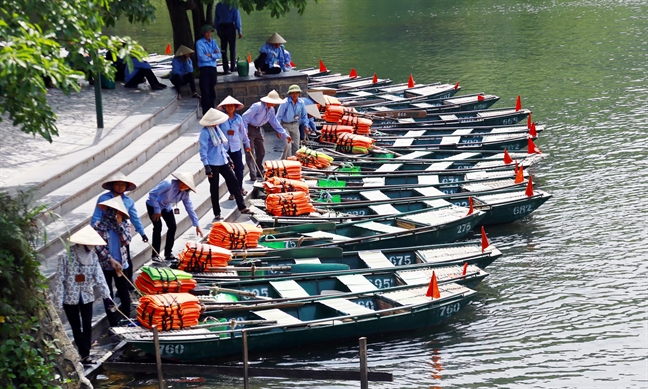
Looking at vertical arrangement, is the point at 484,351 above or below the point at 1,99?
below

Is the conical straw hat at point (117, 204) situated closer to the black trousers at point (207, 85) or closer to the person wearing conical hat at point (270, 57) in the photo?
the black trousers at point (207, 85)

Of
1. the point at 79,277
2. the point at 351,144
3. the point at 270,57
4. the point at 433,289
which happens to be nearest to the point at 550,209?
the point at 351,144

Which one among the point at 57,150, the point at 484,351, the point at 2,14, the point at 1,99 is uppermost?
the point at 2,14

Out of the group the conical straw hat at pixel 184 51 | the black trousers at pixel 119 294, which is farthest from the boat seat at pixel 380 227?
the conical straw hat at pixel 184 51

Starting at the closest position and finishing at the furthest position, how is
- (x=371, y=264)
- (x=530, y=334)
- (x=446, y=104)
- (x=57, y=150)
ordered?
(x=530, y=334)
(x=371, y=264)
(x=57, y=150)
(x=446, y=104)

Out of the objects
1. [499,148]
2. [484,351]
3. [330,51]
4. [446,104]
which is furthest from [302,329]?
[330,51]

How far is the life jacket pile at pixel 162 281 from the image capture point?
515 inches

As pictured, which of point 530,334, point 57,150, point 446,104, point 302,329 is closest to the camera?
point 302,329

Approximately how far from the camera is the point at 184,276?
13469 millimetres

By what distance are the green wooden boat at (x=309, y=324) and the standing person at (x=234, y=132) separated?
4.56 m

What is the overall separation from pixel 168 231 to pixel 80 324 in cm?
313

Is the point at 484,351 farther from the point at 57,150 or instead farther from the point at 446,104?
the point at 446,104

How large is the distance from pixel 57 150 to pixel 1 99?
248 inches

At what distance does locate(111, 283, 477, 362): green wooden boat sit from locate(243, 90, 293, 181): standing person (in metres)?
5.76
